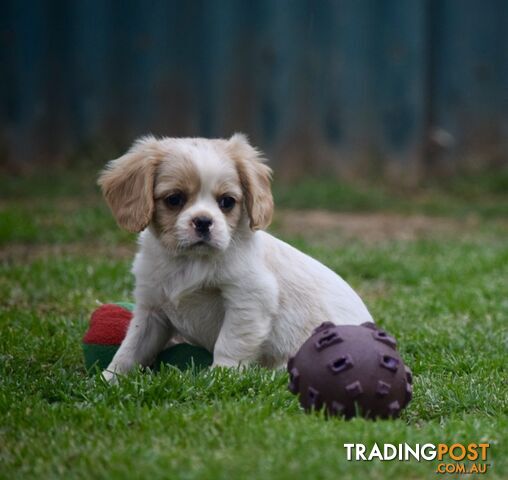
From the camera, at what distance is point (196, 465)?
3.27m

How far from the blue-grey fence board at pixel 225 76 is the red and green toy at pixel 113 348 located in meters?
6.81

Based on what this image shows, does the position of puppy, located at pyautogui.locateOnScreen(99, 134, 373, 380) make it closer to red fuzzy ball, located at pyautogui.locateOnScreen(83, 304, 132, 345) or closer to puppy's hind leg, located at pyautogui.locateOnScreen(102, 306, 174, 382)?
puppy's hind leg, located at pyautogui.locateOnScreen(102, 306, 174, 382)

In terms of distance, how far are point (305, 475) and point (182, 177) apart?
1.79 meters

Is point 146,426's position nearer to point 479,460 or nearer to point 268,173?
point 479,460

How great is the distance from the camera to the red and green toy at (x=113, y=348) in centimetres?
488

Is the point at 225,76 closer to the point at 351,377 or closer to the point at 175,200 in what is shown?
the point at 175,200

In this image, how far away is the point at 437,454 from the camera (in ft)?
11.5

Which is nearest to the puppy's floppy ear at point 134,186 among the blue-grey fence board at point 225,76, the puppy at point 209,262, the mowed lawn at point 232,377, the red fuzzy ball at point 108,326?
the puppy at point 209,262

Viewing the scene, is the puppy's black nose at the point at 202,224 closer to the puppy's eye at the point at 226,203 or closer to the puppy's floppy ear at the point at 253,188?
the puppy's eye at the point at 226,203

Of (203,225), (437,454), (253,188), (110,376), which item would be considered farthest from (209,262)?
(437,454)

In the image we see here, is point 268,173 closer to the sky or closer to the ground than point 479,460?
closer to the sky

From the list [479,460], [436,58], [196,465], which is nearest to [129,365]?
[196,465]

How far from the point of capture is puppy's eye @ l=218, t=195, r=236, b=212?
4602 millimetres

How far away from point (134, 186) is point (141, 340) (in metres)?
0.75
